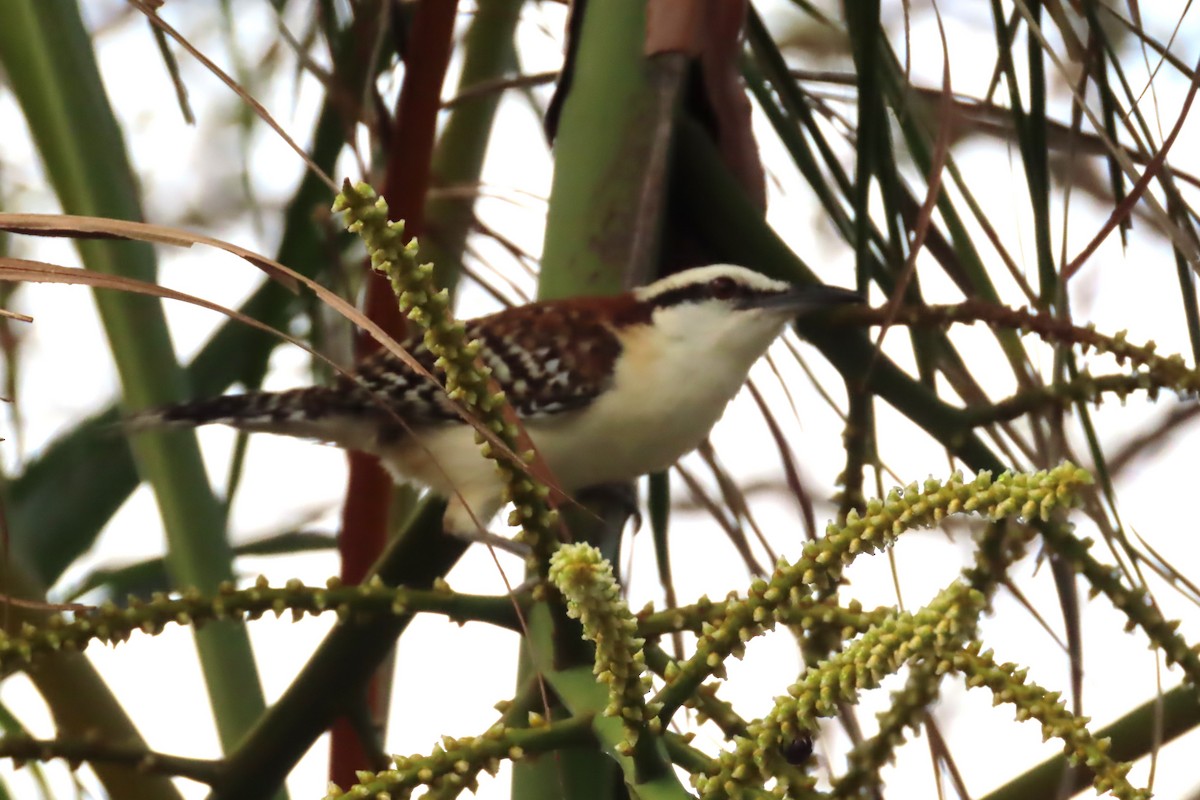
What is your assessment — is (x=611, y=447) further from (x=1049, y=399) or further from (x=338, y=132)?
(x=1049, y=399)

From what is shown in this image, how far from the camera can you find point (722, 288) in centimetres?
204

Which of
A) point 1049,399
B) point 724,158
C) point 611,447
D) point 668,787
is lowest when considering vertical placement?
point 668,787

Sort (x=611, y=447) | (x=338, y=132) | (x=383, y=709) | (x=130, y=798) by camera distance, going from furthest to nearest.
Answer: (x=611, y=447) < (x=338, y=132) < (x=383, y=709) < (x=130, y=798)

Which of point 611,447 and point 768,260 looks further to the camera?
point 611,447

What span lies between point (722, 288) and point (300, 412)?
62 cm

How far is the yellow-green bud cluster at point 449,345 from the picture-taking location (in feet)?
1.65

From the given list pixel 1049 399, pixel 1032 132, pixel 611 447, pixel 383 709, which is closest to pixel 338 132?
pixel 611 447

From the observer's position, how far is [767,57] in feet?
4.21

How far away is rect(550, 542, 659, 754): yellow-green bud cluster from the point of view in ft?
1.66

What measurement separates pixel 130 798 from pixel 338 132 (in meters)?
0.85

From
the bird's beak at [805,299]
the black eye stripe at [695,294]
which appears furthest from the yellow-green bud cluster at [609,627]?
the black eye stripe at [695,294]

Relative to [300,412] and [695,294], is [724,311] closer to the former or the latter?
[695,294]

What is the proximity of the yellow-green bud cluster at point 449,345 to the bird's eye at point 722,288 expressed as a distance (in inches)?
55.2

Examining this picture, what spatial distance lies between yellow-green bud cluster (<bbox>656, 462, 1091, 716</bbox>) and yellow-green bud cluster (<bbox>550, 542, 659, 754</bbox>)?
23mm
